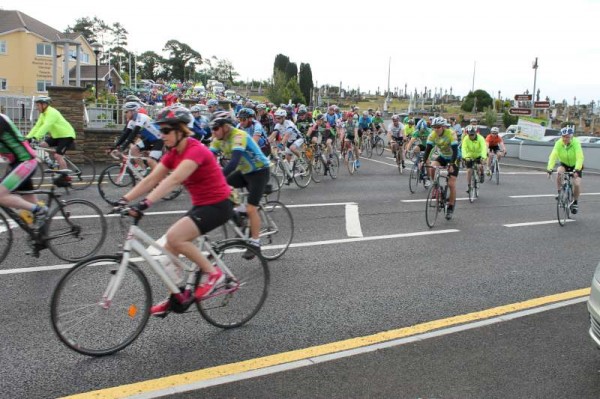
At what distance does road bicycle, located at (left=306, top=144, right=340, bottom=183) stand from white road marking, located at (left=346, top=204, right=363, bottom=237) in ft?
14.7

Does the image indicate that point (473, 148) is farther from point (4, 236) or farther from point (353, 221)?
point (4, 236)

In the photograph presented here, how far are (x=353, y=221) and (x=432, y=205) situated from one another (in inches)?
59.7

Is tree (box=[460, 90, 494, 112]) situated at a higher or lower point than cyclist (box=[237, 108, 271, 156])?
higher

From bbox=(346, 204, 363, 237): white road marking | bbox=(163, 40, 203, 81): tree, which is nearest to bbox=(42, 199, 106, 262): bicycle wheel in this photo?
bbox=(346, 204, 363, 237): white road marking

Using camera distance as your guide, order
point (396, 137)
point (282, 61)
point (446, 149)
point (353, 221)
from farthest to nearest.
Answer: point (282, 61), point (396, 137), point (446, 149), point (353, 221)

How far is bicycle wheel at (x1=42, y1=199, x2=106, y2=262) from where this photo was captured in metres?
6.97

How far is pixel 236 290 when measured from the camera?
17.3 ft

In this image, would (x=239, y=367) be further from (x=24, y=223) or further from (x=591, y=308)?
(x=24, y=223)

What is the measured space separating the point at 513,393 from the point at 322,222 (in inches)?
253

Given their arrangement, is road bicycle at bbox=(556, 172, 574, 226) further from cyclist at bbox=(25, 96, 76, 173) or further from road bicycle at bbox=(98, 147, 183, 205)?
cyclist at bbox=(25, 96, 76, 173)

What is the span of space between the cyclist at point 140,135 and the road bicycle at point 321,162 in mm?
5618

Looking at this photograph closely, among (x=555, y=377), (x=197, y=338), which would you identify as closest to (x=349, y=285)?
(x=197, y=338)

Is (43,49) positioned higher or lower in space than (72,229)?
higher

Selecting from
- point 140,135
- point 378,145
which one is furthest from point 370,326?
point 378,145
